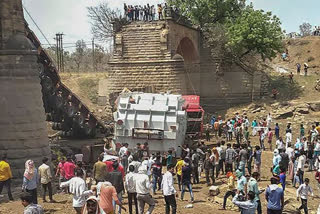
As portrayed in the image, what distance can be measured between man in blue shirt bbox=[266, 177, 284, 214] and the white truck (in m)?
8.65

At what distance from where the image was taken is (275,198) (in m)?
9.08

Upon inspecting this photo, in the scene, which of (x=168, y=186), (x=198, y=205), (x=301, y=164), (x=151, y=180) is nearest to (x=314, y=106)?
(x=301, y=164)

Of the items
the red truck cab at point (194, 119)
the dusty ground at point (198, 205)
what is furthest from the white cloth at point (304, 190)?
the red truck cab at point (194, 119)

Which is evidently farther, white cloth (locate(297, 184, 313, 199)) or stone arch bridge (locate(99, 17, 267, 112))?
stone arch bridge (locate(99, 17, 267, 112))

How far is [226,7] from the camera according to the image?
3841cm

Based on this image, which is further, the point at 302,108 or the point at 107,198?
the point at 302,108

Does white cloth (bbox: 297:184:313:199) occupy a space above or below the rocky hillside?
below

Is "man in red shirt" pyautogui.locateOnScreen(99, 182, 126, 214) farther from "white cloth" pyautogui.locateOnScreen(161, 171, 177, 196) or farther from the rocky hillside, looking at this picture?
the rocky hillside

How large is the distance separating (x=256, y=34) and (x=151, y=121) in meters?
17.9

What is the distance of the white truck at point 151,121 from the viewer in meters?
17.8

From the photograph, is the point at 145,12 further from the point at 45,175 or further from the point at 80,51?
the point at 80,51

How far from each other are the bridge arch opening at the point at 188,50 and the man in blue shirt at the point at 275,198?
1042 inches

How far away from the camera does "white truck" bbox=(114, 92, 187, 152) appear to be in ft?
58.3

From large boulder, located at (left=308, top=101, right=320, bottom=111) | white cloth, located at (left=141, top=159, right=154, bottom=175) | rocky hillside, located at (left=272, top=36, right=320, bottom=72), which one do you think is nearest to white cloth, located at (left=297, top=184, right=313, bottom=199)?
white cloth, located at (left=141, top=159, right=154, bottom=175)
